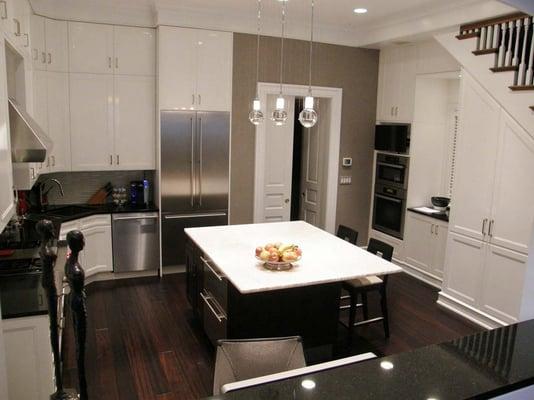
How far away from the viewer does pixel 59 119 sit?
4.97 meters

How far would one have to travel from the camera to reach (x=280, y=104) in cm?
352

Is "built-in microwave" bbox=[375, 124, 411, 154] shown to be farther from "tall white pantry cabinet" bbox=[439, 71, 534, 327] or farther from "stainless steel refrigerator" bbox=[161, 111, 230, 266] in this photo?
"stainless steel refrigerator" bbox=[161, 111, 230, 266]

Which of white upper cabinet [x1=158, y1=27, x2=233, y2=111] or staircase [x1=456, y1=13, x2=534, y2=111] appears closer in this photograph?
staircase [x1=456, y1=13, x2=534, y2=111]

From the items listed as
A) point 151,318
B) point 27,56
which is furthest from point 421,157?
point 27,56

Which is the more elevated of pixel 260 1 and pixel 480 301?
pixel 260 1

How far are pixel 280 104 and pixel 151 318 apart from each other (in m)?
2.44

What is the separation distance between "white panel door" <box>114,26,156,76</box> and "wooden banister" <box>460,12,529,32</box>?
134 inches

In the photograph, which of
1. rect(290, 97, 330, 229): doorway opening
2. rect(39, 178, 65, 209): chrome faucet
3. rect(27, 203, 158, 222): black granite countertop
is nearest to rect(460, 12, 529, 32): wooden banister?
rect(290, 97, 330, 229): doorway opening

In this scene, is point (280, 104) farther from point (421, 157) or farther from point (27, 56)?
point (421, 157)

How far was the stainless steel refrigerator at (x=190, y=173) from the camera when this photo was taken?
529 centimetres

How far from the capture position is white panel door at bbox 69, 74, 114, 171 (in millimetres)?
5023

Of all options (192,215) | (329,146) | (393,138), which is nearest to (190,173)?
(192,215)

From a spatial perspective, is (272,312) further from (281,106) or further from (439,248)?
(439,248)

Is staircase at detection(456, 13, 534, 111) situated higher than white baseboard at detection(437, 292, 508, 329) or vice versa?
staircase at detection(456, 13, 534, 111)
